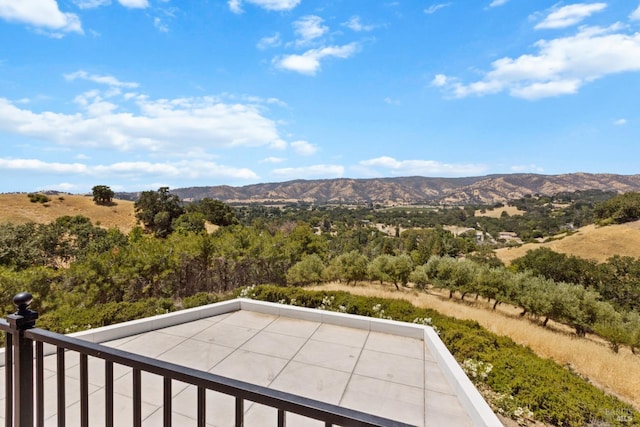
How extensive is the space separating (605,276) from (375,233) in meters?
40.4

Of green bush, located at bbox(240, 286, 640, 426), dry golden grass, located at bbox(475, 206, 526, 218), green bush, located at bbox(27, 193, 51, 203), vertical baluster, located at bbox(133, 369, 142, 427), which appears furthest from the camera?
dry golden grass, located at bbox(475, 206, 526, 218)

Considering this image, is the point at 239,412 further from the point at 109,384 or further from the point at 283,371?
the point at 283,371

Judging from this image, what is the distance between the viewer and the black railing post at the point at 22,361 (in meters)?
1.47

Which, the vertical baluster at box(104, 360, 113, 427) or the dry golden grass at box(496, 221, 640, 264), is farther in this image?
the dry golden grass at box(496, 221, 640, 264)

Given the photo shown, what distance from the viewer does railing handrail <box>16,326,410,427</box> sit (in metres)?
0.96

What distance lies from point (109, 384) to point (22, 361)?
539mm

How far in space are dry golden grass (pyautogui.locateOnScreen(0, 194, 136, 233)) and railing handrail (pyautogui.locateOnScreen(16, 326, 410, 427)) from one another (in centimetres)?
4557

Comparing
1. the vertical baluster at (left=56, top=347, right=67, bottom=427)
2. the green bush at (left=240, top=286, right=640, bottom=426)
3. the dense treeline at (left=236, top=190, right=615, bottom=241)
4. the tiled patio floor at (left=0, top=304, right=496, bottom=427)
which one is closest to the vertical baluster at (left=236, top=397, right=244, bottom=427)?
the vertical baluster at (left=56, top=347, right=67, bottom=427)

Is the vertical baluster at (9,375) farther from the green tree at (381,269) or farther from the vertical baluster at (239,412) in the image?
the green tree at (381,269)

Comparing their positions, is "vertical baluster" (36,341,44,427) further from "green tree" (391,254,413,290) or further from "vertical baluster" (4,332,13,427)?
"green tree" (391,254,413,290)

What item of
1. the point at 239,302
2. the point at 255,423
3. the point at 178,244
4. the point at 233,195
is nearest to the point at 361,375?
the point at 255,423

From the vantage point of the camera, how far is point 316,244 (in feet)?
79.5

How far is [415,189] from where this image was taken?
597 ft

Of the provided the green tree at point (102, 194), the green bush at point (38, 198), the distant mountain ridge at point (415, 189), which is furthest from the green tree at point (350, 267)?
the distant mountain ridge at point (415, 189)
